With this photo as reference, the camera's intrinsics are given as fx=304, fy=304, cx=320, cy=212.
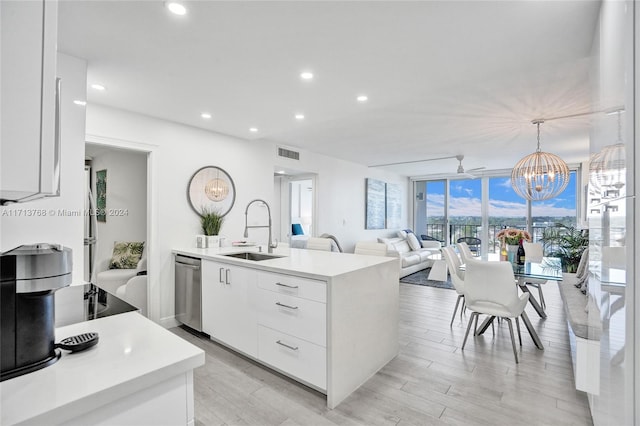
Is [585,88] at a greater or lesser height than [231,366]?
greater

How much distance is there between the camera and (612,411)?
4.02 feet

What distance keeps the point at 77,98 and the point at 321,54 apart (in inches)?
72.4

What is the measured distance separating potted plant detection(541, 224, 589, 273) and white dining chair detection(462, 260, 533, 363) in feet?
13.1

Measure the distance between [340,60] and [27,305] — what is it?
7.08 feet

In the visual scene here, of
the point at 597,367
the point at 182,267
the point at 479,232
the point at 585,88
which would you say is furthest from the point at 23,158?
the point at 479,232

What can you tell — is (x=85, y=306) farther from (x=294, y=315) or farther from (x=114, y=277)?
(x=114, y=277)

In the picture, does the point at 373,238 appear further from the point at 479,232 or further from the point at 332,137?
the point at 332,137

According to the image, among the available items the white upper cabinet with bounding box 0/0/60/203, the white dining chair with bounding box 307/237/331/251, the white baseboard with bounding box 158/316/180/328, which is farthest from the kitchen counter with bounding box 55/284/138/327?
the white dining chair with bounding box 307/237/331/251

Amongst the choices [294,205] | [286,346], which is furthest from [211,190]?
[294,205]

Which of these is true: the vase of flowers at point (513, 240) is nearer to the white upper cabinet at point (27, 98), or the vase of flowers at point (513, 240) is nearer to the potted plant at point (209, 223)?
the potted plant at point (209, 223)

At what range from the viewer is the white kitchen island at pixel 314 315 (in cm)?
208

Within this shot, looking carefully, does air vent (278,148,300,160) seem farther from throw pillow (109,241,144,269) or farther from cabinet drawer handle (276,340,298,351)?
cabinet drawer handle (276,340,298,351)

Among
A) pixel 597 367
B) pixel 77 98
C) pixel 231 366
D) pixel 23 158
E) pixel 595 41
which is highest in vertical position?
pixel 595 41

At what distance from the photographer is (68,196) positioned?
224cm
